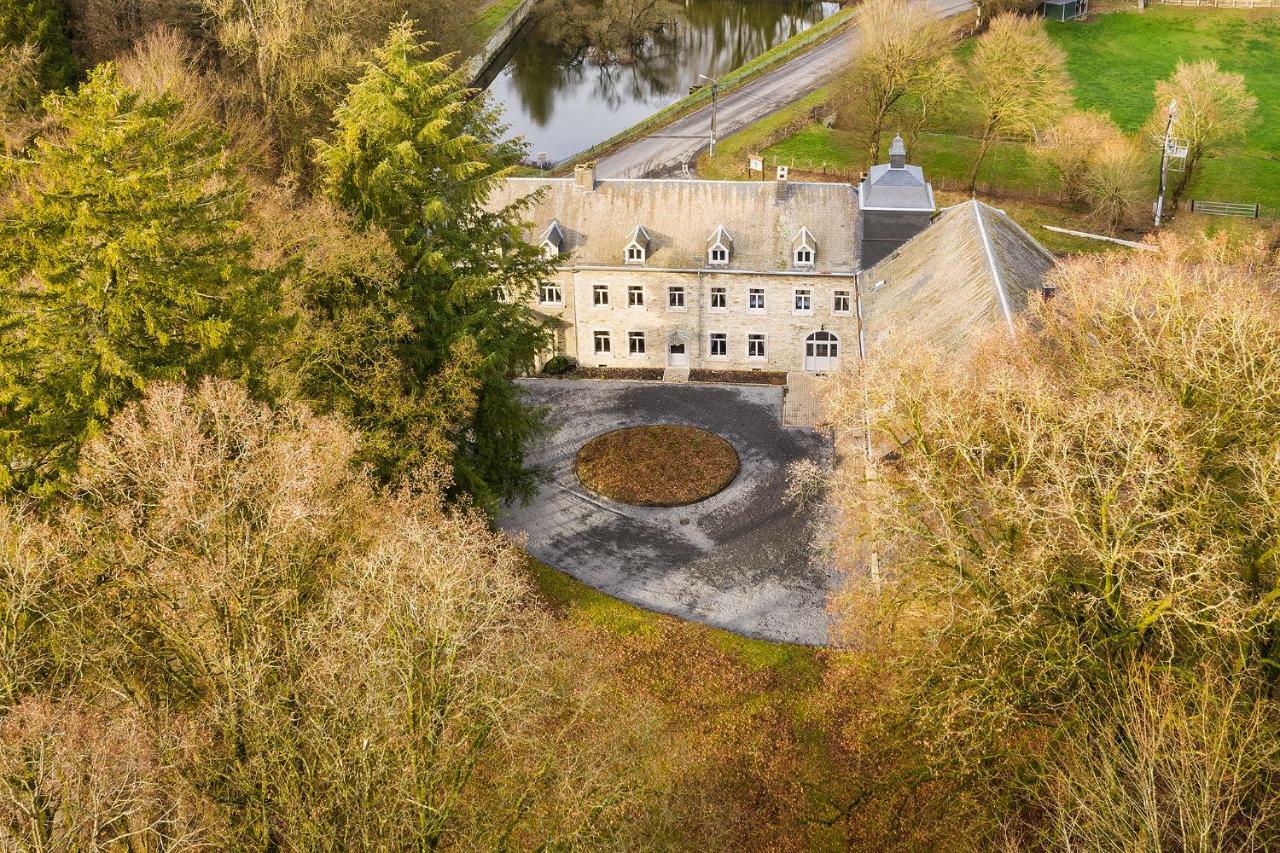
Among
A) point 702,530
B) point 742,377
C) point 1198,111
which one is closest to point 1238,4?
point 1198,111

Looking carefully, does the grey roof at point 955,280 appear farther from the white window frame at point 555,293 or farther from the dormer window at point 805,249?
the white window frame at point 555,293

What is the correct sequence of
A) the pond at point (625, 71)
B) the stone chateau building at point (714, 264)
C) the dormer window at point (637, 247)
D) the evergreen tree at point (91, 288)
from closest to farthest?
the evergreen tree at point (91, 288), the stone chateau building at point (714, 264), the dormer window at point (637, 247), the pond at point (625, 71)

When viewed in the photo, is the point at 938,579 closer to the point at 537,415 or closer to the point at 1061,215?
the point at 537,415

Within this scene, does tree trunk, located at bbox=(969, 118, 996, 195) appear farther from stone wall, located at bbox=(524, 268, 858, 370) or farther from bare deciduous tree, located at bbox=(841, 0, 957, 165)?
stone wall, located at bbox=(524, 268, 858, 370)

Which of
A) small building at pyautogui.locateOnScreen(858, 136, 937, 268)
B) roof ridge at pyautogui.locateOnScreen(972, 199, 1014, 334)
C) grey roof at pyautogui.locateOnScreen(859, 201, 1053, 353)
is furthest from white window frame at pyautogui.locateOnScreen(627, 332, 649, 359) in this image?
roof ridge at pyautogui.locateOnScreen(972, 199, 1014, 334)

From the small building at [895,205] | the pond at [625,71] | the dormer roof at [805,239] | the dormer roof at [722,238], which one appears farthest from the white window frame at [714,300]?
the pond at [625,71]

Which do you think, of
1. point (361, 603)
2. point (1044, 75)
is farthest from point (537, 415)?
point (1044, 75)
